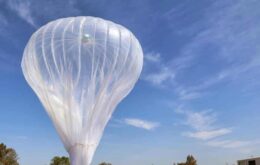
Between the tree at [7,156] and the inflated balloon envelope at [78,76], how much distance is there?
33.4 meters

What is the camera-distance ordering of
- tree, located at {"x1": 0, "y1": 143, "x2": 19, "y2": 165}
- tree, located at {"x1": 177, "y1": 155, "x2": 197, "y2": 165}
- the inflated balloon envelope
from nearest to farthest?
the inflated balloon envelope → tree, located at {"x1": 0, "y1": 143, "x2": 19, "y2": 165} → tree, located at {"x1": 177, "y1": 155, "x2": 197, "y2": 165}

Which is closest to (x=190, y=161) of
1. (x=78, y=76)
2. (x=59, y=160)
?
(x=59, y=160)

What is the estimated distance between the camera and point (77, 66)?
14.7 m

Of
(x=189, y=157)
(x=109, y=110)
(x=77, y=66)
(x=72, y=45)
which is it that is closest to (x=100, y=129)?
(x=109, y=110)

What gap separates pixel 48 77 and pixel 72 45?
187cm

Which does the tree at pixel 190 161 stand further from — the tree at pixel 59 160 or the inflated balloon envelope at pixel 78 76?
the inflated balloon envelope at pixel 78 76

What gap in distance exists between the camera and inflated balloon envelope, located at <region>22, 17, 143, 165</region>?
14508mm

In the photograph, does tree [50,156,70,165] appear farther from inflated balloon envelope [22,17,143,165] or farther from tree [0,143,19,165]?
inflated balloon envelope [22,17,143,165]

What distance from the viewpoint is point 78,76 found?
48.1 ft

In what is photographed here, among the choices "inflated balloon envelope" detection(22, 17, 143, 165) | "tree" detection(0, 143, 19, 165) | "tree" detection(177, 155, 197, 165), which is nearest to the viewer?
"inflated balloon envelope" detection(22, 17, 143, 165)

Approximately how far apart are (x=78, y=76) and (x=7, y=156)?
35739 mm

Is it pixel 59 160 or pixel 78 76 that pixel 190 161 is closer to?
pixel 59 160

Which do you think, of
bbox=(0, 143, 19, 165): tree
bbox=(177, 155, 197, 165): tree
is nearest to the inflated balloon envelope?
bbox=(0, 143, 19, 165): tree

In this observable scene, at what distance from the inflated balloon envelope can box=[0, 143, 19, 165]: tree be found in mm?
33364
